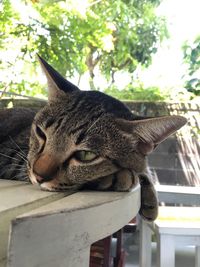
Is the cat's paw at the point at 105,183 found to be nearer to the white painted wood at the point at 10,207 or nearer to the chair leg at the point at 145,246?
the white painted wood at the point at 10,207

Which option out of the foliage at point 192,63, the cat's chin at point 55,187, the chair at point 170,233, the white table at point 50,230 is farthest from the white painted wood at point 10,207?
the foliage at point 192,63

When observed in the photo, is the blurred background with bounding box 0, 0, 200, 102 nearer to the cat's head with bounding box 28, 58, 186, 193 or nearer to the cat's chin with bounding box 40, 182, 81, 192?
the cat's head with bounding box 28, 58, 186, 193

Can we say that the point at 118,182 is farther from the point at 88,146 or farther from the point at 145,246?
the point at 145,246

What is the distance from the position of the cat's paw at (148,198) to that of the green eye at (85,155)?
0.45ft

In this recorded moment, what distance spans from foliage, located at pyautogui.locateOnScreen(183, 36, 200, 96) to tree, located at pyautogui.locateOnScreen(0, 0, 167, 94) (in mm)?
271

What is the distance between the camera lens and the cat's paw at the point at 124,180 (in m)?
0.64

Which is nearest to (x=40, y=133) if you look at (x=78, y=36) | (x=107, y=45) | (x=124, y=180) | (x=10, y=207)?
(x=124, y=180)

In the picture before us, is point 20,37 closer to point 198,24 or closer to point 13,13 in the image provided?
point 13,13

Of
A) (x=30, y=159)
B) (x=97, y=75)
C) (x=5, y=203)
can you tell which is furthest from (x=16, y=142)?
(x=97, y=75)

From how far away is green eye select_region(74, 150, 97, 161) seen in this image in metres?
0.72

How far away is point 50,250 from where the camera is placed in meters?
0.29

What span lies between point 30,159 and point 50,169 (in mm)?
104

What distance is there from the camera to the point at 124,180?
670 mm

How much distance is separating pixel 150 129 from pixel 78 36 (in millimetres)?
2134
